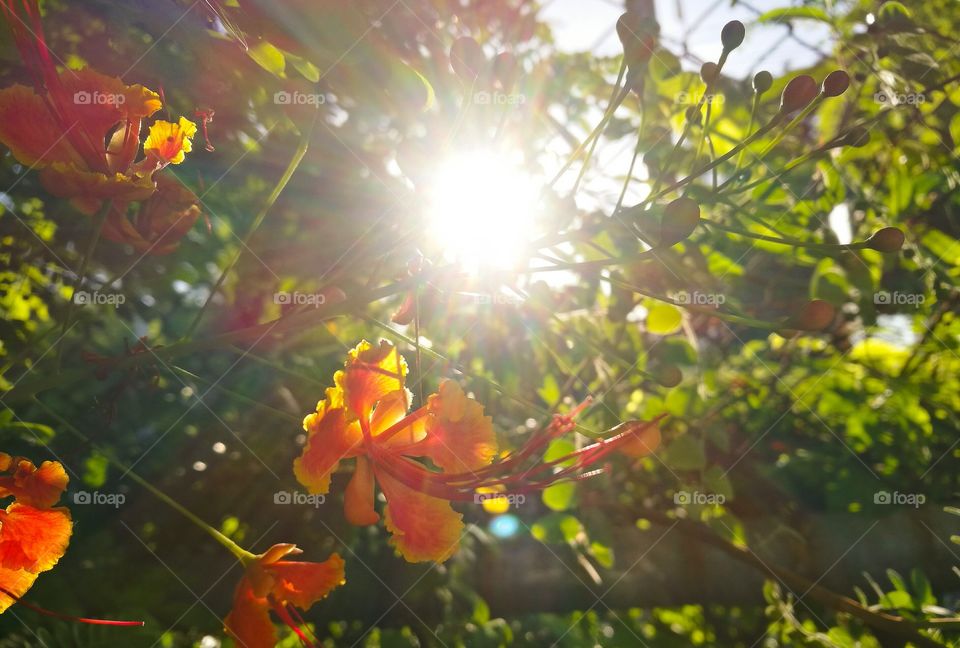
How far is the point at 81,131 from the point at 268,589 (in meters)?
0.69

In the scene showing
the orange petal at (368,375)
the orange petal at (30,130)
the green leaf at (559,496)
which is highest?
the orange petal at (30,130)

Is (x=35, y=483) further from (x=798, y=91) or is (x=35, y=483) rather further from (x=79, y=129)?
(x=798, y=91)

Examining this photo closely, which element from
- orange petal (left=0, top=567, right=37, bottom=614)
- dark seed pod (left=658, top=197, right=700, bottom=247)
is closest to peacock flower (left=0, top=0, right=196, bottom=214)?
orange petal (left=0, top=567, right=37, bottom=614)

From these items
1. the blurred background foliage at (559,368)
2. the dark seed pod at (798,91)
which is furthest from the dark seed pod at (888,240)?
the blurred background foliage at (559,368)

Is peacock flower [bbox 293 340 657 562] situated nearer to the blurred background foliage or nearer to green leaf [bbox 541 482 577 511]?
the blurred background foliage

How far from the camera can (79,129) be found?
0.95 meters

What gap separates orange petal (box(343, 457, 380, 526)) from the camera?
0.95m

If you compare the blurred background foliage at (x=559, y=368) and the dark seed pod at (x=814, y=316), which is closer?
the dark seed pod at (x=814, y=316)

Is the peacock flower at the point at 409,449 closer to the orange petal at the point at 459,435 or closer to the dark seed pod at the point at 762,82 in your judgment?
the orange petal at the point at 459,435

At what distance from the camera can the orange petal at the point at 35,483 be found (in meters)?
0.91

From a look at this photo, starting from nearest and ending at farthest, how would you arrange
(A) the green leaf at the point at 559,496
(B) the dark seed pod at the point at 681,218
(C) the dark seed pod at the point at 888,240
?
1. (B) the dark seed pod at the point at 681,218
2. (C) the dark seed pod at the point at 888,240
3. (A) the green leaf at the point at 559,496

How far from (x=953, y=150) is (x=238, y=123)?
178 centimetres

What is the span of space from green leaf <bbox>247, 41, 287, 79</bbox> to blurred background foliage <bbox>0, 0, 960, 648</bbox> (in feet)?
0.68

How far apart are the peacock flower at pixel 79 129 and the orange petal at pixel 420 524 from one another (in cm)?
58
